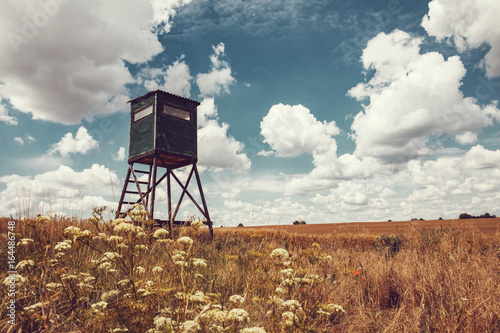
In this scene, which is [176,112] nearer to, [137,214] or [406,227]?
[137,214]

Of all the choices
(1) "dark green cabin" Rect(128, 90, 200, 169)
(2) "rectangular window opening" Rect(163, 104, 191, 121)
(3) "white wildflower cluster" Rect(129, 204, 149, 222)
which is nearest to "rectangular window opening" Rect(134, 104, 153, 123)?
(1) "dark green cabin" Rect(128, 90, 200, 169)

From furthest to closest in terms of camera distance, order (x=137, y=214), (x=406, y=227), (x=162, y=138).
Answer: (x=406, y=227) < (x=162, y=138) < (x=137, y=214)

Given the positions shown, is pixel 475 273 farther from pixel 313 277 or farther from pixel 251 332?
pixel 251 332

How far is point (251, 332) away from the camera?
1.74 meters

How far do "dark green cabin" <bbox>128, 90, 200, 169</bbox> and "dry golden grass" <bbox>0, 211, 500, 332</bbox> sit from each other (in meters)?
5.68

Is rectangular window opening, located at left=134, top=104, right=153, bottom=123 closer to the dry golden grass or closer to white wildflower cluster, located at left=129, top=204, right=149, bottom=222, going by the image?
the dry golden grass

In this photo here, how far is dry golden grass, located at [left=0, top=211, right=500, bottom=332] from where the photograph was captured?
7.00 ft

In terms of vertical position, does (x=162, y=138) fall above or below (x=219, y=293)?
above

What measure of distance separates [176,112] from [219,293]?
9.85m

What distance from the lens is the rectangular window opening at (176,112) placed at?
11.1m

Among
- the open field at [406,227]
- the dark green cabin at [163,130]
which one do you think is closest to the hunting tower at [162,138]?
the dark green cabin at [163,130]

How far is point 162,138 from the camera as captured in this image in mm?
10594

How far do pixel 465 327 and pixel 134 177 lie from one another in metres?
10.7

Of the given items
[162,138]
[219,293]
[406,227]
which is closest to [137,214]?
[219,293]
